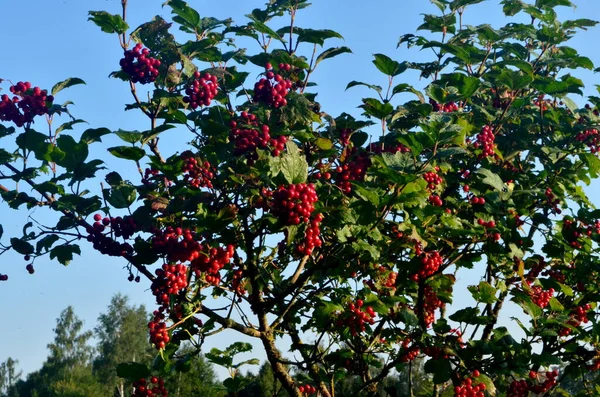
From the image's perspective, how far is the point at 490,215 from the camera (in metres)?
6.20

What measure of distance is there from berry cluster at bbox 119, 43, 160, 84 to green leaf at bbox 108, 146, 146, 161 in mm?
630

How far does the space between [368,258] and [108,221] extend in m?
2.13

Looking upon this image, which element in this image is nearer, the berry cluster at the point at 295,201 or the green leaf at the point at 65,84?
the berry cluster at the point at 295,201

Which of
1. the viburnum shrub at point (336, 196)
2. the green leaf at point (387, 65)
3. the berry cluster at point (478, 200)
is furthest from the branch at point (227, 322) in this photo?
the green leaf at point (387, 65)

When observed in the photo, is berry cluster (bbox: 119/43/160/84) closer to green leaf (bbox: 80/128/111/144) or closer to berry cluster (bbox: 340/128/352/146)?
green leaf (bbox: 80/128/111/144)

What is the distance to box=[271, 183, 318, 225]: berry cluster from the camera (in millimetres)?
4383

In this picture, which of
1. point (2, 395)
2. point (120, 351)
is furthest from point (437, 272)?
point (2, 395)

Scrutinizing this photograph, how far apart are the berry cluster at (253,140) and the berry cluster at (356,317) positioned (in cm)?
188

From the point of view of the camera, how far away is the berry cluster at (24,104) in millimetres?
5543

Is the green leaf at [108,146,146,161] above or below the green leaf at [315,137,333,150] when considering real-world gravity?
above

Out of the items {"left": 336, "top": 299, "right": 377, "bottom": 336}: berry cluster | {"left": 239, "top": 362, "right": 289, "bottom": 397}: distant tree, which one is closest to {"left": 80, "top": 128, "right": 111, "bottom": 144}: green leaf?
{"left": 336, "top": 299, "right": 377, "bottom": 336}: berry cluster

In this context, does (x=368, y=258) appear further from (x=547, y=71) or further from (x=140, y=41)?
(x=547, y=71)

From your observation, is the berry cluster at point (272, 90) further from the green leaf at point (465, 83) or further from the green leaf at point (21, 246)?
the green leaf at point (21, 246)

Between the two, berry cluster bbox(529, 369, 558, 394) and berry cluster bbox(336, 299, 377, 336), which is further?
berry cluster bbox(529, 369, 558, 394)
